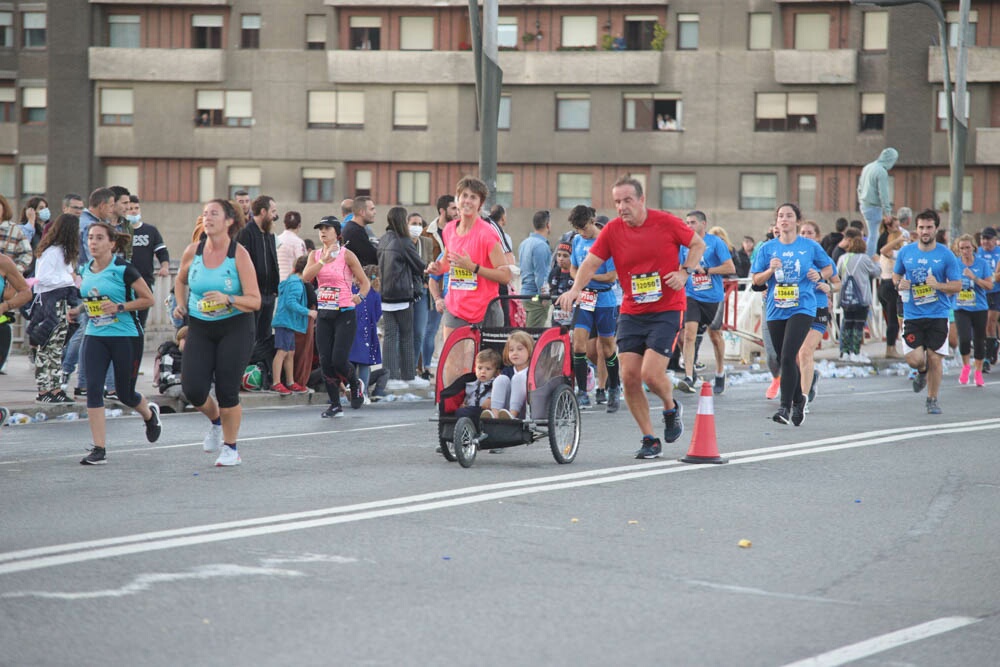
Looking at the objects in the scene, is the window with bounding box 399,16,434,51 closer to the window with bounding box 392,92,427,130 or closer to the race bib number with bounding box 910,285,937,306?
the window with bounding box 392,92,427,130

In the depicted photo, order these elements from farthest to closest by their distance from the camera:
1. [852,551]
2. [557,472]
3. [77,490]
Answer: [557,472] → [77,490] → [852,551]

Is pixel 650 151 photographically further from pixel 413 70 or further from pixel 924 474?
pixel 924 474

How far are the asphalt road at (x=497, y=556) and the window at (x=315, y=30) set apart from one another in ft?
147

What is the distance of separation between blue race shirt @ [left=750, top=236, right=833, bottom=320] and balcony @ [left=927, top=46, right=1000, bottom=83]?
132 feet

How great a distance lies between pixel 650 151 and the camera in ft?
178

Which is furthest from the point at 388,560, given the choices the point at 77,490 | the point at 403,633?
the point at 77,490

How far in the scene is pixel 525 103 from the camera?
54750 mm

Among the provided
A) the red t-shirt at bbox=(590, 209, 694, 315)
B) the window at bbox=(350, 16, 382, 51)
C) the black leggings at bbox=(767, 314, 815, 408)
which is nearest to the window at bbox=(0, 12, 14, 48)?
the window at bbox=(350, 16, 382, 51)

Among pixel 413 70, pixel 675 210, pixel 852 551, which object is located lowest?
pixel 852 551

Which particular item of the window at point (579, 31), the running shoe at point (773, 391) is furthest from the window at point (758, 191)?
the running shoe at point (773, 391)

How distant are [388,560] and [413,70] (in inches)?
1919

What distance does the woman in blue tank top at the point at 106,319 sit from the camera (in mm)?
11062

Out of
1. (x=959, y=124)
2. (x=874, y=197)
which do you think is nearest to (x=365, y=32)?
(x=959, y=124)

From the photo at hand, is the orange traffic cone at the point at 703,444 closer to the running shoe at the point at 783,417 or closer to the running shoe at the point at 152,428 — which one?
the running shoe at the point at 783,417
